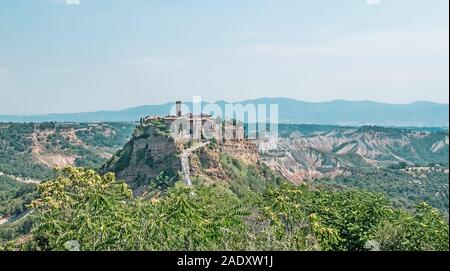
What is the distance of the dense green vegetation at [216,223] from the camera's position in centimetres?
805

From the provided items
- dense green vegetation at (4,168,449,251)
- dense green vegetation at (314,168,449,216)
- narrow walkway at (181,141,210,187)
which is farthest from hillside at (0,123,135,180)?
dense green vegetation at (4,168,449,251)

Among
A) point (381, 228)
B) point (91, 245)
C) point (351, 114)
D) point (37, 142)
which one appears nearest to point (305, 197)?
point (381, 228)

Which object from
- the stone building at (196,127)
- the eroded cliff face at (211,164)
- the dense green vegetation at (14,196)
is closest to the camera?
the dense green vegetation at (14,196)

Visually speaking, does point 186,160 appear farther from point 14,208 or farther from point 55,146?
point 55,146

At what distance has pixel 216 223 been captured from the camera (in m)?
9.20

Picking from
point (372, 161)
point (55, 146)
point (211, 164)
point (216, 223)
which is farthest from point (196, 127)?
point (372, 161)

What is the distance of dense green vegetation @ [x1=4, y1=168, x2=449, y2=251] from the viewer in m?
8.05

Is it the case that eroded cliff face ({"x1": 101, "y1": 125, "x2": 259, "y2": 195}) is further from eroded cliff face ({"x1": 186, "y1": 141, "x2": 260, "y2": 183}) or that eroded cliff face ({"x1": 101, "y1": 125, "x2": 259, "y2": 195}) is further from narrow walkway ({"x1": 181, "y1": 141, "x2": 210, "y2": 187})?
narrow walkway ({"x1": 181, "y1": 141, "x2": 210, "y2": 187})

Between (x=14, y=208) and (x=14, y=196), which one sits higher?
(x=14, y=208)

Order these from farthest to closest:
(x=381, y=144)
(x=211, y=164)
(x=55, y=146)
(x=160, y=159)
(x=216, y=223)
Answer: (x=381, y=144), (x=55, y=146), (x=160, y=159), (x=211, y=164), (x=216, y=223)

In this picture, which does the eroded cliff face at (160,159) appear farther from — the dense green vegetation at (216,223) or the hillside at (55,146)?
the dense green vegetation at (216,223)

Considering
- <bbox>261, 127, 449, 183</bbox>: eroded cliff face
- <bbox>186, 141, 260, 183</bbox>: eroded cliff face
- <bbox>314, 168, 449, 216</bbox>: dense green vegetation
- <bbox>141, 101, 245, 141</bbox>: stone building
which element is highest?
<bbox>141, 101, 245, 141</bbox>: stone building

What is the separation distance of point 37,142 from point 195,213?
3776 centimetres

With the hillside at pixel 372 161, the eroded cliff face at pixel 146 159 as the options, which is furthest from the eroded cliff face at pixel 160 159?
the hillside at pixel 372 161
